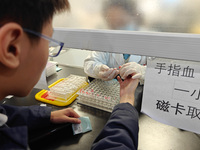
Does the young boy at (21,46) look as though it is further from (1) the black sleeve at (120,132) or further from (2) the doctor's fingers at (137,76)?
(2) the doctor's fingers at (137,76)

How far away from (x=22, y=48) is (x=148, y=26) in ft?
1.23

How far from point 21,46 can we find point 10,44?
1.1 inches

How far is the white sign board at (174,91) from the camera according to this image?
0.46 meters

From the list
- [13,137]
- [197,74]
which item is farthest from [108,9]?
[13,137]

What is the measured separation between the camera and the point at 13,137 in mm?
389

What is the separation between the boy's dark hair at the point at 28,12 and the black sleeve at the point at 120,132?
388mm

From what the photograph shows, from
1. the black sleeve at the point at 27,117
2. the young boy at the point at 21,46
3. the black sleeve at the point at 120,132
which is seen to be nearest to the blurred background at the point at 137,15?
the young boy at the point at 21,46

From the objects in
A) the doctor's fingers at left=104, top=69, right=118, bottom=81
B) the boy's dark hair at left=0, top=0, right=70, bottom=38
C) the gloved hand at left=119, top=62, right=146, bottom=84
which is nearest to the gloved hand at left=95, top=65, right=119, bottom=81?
the doctor's fingers at left=104, top=69, right=118, bottom=81

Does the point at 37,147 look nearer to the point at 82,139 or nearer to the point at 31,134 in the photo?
the point at 31,134

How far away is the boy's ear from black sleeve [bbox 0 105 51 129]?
1.26 feet

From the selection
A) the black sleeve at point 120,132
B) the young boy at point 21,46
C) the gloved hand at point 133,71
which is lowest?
the black sleeve at point 120,132

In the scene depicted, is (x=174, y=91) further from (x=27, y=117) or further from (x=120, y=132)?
(x=27, y=117)

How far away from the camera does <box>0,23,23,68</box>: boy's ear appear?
0.34m

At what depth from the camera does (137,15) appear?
19.1 inches
